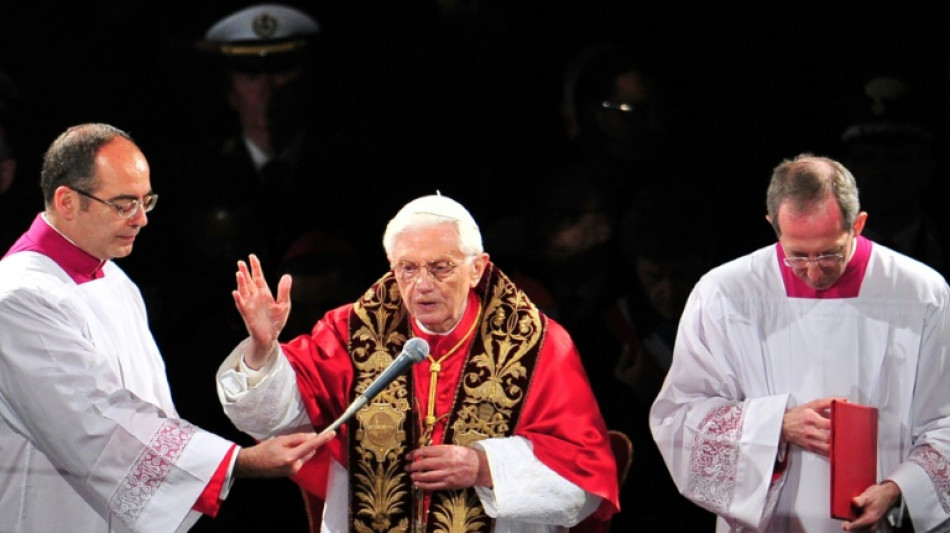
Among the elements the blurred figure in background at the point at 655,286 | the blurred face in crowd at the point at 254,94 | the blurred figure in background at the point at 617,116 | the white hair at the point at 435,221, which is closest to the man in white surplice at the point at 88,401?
the white hair at the point at 435,221

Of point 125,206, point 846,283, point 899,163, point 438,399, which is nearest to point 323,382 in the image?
point 438,399

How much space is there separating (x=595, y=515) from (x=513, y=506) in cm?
36

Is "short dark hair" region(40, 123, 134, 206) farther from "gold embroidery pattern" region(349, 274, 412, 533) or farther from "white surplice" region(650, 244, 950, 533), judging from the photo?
"white surplice" region(650, 244, 950, 533)

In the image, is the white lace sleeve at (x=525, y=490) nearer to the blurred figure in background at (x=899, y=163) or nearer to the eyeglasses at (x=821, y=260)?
the eyeglasses at (x=821, y=260)

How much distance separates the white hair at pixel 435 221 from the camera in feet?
14.0

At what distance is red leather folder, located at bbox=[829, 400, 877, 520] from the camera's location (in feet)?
13.3

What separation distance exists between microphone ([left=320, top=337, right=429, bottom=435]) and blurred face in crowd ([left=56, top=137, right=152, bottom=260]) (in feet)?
3.28

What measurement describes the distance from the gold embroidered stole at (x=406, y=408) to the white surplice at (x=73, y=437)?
527mm

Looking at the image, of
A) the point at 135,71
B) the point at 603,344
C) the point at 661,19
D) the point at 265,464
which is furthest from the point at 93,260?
the point at 661,19

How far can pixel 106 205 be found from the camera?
13.8 ft

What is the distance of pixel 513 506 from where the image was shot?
4145 millimetres

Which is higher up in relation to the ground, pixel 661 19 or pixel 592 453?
pixel 661 19

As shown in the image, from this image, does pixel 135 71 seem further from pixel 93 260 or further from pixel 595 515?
pixel 595 515

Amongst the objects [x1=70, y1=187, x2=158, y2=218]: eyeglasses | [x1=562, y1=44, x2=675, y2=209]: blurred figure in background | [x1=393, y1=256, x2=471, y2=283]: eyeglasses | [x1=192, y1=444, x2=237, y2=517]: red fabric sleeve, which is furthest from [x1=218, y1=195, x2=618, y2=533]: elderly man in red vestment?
[x1=562, y1=44, x2=675, y2=209]: blurred figure in background
